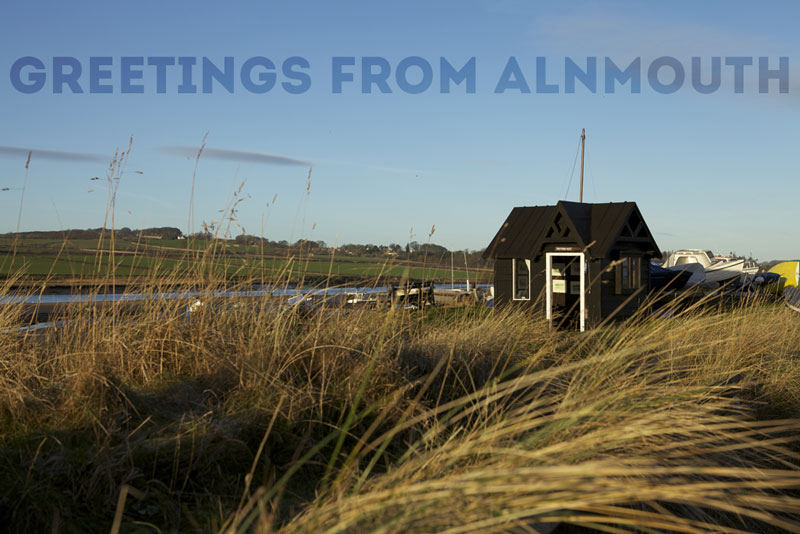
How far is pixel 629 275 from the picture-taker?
1845cm

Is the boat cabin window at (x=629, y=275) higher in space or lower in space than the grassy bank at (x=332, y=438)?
higher

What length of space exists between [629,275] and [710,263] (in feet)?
77.1

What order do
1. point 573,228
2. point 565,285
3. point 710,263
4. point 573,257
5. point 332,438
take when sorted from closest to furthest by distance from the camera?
point 332,438 < point 573,228 < point 573,257 < point 565,285 < point 710,263

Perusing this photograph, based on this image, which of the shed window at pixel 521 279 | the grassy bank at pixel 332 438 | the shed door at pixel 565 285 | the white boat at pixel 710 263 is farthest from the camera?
the white boat at pixel 710 263

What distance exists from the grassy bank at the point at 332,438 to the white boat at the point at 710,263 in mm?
30030

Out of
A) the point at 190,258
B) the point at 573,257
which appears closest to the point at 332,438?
the point at 190,258

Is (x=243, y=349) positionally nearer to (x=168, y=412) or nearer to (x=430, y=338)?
(x=168, y=412)

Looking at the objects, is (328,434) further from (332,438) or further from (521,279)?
(521,279)

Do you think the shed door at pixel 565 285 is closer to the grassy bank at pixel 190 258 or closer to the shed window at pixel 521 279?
the shed window at pixel 521 279

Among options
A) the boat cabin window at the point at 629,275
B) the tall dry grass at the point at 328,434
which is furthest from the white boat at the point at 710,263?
the tall dry grass at the point at 328,434

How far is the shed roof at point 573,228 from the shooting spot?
56.7 feet

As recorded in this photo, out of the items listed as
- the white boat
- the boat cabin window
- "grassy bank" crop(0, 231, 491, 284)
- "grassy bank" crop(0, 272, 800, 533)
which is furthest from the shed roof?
the white boat

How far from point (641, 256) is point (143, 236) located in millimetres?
16031

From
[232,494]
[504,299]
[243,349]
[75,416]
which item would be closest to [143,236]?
A: [243,349]
